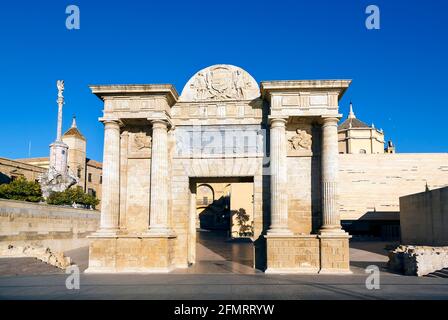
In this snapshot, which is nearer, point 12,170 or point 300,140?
point 300,140

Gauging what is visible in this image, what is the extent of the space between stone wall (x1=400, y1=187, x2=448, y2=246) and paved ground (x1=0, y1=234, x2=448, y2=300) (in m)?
11.3

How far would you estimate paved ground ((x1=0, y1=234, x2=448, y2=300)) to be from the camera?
11.3 m

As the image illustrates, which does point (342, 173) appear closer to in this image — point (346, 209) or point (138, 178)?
point (346, 209)

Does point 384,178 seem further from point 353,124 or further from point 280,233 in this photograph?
point 280,233

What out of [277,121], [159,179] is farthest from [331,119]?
[159,179]

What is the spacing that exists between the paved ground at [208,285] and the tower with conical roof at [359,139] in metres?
45.2

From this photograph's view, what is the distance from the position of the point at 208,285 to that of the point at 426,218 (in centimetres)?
2188

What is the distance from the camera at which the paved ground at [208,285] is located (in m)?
11.3

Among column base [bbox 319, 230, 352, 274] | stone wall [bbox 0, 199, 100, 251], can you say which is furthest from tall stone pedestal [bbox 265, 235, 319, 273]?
stone wall [bbox 0, 199, 100, 251]

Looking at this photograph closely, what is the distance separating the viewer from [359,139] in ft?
201

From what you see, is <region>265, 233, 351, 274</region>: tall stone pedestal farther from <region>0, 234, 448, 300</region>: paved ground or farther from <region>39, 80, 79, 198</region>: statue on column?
<region>39, 80, 79, 198</region>: statue on column

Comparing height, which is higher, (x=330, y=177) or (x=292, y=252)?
(x=330, y=177)

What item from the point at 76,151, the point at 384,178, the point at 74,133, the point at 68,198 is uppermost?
the point at 74,133

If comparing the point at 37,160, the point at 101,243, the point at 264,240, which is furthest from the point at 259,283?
the point at 37,160
